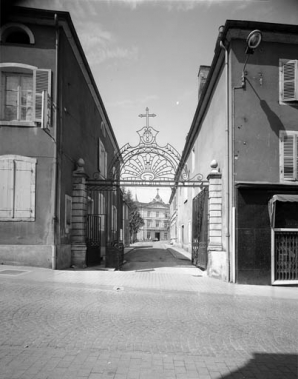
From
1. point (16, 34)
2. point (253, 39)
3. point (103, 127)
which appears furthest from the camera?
point (103, 127)

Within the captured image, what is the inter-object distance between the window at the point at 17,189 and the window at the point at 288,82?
8.75 metres

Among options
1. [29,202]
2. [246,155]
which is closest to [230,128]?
[246,155]

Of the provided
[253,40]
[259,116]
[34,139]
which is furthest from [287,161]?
[34,139]

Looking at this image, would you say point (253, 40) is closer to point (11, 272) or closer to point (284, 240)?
point (284, 240)

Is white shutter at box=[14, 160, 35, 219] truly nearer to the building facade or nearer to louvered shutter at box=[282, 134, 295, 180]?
louvered shutter at box=[282, 134, 295, 180]

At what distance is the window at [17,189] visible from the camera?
11.1 m

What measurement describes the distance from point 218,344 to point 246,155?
759 centimetres

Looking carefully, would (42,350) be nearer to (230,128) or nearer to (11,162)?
(11,162)

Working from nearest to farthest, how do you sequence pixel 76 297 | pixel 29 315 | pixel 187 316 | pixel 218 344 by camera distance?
1. pixel 218 344
2. pixel 29 315
3. pixel 187 316
4. pixel 76 297

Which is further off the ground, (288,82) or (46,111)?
(288,82)

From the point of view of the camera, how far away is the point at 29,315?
618 cm

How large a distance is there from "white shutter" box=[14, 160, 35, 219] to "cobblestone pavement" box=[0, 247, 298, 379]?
6.97 ft

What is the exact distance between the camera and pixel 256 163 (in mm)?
11484

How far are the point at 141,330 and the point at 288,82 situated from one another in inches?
385
